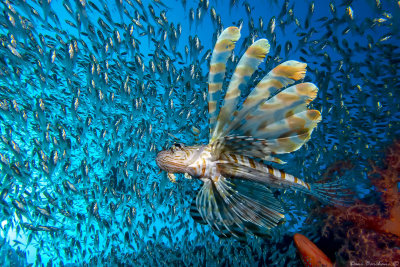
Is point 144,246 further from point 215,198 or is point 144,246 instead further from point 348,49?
point 348,49

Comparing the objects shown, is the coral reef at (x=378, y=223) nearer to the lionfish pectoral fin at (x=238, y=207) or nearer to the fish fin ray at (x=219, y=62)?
the lionfish pectoral fin at (x=238, y=207)

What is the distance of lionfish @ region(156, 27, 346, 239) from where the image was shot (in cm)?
169

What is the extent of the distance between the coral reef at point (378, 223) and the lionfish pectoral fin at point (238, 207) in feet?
10.9

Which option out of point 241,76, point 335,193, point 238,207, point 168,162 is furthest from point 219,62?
point 335,193

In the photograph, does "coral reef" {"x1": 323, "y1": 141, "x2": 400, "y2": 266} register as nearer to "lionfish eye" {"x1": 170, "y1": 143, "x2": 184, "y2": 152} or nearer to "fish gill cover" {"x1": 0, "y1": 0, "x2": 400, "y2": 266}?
"fish gill cover" {"x1": 0, "y1": 0, "x2": 400, "y2": 266}

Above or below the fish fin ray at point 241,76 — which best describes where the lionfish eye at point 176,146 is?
below

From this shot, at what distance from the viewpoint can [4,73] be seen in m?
7.33

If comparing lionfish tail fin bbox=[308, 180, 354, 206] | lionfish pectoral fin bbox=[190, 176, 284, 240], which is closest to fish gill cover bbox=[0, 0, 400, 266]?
lionfish tail fin bbox=[308, 180, 354, 206]

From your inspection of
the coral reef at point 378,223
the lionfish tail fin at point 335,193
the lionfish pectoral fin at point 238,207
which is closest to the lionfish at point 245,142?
the lionfish pectoral fin at point 238,207

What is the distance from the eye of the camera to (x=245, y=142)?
192 centimetres

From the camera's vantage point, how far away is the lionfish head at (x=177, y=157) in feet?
6.50

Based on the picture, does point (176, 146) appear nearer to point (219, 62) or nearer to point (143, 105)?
point (219, 62)

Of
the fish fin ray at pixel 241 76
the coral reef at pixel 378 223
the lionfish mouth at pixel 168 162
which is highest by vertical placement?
the fish fin ray at pixel 241 76

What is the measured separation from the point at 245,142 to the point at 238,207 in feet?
2.00
